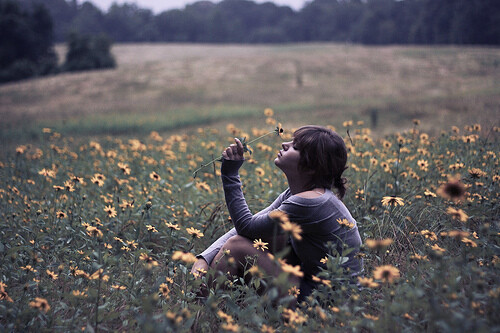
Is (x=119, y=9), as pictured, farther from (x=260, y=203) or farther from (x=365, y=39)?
(x=260, y=203)

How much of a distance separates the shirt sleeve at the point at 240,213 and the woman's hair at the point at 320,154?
13.7 inches

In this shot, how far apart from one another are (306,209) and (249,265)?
583mm

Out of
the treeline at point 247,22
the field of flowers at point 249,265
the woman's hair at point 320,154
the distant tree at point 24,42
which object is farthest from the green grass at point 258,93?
the treeline at point 247,22

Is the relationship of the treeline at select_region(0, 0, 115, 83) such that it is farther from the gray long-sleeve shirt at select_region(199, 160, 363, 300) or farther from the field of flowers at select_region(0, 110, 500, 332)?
the gray long-sleeve shirt at select_region(199, 160, 363, 300)

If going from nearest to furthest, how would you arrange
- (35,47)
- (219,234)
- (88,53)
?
(219,234)
(88,53)
(35,47)

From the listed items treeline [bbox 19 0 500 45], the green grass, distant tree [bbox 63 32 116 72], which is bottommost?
the green grass

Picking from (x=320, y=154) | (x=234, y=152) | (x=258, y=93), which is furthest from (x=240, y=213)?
(x=258, y=93)

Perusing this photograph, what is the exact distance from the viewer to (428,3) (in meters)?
42.5

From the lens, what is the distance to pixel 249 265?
2.43 meters

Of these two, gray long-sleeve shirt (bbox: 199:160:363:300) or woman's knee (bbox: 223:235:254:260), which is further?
woman's knee (bbox: 223:235:254:260)

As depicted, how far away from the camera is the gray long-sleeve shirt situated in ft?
6.94

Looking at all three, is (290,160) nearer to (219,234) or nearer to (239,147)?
(239,147)

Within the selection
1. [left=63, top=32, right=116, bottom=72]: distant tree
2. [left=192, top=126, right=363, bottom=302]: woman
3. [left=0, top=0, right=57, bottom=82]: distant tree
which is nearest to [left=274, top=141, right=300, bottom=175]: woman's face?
[left=192, top=126, right=363, bottom=302]: woman

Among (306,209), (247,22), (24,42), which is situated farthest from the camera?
(247,22)
